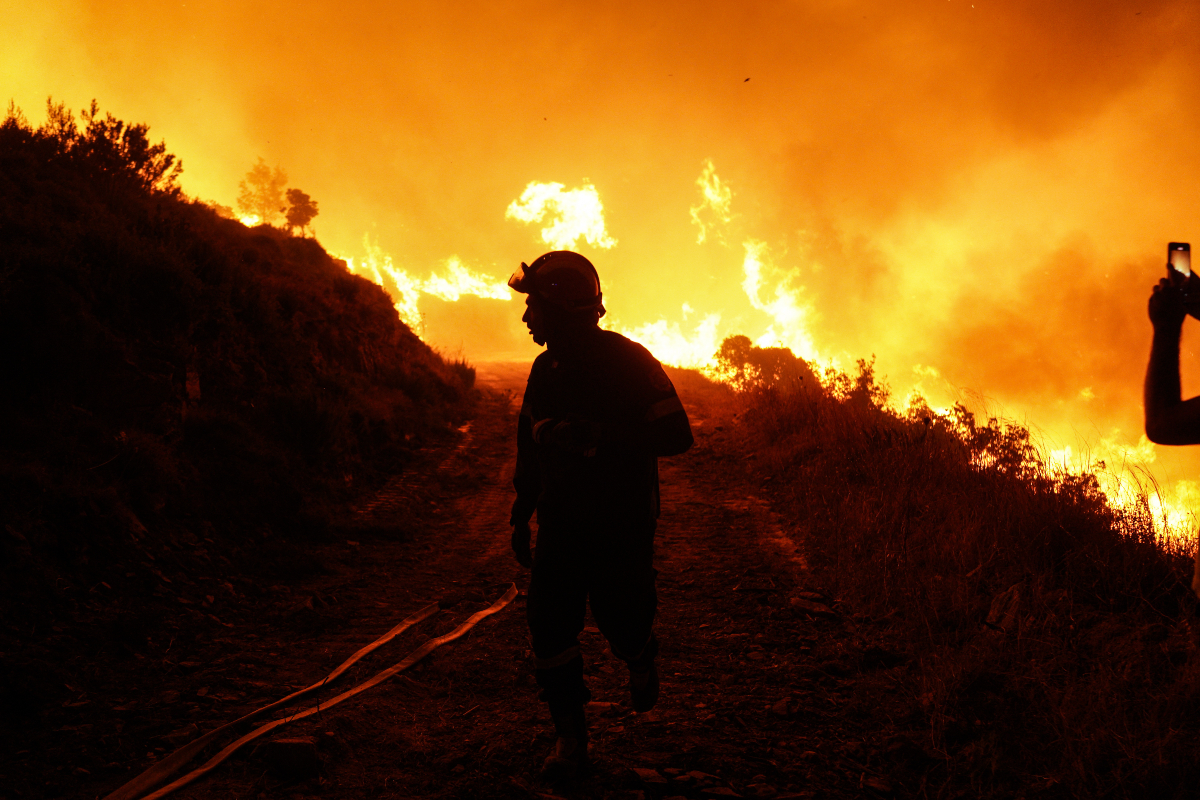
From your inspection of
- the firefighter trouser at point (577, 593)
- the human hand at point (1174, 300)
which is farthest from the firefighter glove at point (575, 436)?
the human hand at point (1174, 300)

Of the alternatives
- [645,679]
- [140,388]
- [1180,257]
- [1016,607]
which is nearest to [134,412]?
[140,388]

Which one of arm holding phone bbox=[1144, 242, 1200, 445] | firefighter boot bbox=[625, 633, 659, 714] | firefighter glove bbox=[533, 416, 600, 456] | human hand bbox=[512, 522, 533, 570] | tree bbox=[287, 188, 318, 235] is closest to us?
arm holding phone bbox=[1144, 242, 1200, 445]

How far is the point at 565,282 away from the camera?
3061 millimetres

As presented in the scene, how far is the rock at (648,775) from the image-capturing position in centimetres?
296

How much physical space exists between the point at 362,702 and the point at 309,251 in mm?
16831

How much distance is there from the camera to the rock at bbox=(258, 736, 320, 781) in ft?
9.87

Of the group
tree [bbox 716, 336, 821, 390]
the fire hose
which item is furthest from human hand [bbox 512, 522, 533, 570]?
tree [bbox 716, 336, 821, 390]

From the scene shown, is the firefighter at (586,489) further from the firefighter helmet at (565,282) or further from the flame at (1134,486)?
the flame at (1134,486)

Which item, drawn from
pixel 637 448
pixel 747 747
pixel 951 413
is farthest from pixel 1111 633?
pixel 951 413

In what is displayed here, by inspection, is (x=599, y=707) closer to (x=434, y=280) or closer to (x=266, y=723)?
(x=266, y=723)

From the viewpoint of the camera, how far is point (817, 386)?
42.5 ft

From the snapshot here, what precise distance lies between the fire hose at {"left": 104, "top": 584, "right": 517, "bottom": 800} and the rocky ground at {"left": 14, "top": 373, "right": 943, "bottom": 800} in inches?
2.3

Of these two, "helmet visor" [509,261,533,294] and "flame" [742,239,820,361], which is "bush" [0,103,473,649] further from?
"flame" [742,239,820,361]

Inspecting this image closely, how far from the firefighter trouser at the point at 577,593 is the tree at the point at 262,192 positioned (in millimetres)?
43829
